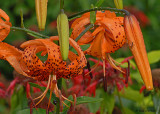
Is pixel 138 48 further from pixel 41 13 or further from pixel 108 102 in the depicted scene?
pixel 108 102

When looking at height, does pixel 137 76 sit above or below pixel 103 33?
below

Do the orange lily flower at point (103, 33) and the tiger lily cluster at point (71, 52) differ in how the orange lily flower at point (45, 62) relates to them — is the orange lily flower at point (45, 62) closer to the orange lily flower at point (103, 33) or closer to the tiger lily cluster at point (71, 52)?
the tiger lily cluster at point (71, 52)

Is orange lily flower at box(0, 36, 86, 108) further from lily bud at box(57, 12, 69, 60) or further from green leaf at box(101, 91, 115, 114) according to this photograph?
green leaf at box(101, 91, 115, 114)

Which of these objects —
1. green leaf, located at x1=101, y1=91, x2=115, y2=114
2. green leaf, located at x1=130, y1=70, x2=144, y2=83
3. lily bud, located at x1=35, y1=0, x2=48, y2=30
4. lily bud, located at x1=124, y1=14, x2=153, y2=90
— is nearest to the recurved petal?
lily bud, located at x1=35, y1=0, x2=48, y2=30

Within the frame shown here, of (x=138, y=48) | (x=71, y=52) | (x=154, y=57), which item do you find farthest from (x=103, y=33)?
(x=154, y=57)

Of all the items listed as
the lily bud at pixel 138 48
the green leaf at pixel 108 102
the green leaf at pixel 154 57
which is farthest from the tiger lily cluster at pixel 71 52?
the green leaf at pixel 154 57
